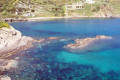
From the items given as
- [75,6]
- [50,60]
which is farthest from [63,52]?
[75,6]

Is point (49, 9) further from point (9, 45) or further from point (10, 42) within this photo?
point (9, 45)

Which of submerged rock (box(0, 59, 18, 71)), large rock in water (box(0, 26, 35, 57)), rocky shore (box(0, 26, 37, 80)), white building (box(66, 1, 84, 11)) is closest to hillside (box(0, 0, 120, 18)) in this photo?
white building (box(66, 1, 84, 11))

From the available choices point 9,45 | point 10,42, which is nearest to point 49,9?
point 10,42

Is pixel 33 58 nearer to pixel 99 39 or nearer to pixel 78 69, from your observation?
pixel 78 69

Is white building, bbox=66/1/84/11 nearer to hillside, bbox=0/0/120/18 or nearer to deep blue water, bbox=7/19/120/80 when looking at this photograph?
hillside, bbox=0/0/120/18

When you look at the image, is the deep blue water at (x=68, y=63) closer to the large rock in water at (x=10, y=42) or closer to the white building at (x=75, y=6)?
the large rock in water at (x=10, y=42)
